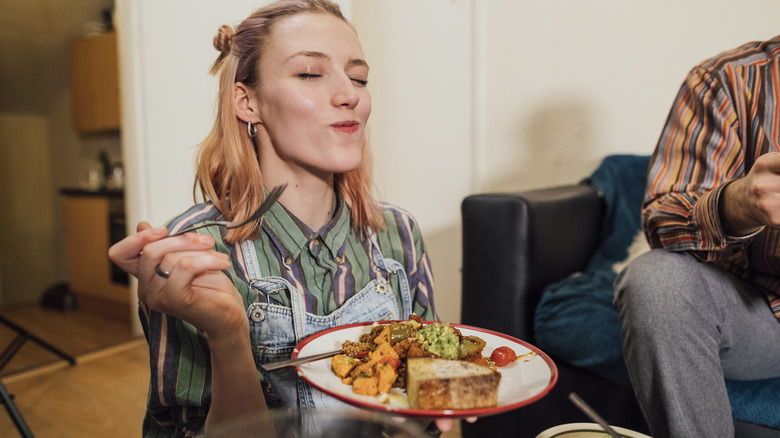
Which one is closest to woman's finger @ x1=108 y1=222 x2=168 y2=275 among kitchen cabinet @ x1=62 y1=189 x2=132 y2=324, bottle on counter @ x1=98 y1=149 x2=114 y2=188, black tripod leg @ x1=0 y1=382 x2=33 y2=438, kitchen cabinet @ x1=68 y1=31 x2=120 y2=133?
black tripod leg @ x1=0 y1=382 x2=33 y2=438

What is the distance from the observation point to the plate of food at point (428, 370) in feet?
1.76

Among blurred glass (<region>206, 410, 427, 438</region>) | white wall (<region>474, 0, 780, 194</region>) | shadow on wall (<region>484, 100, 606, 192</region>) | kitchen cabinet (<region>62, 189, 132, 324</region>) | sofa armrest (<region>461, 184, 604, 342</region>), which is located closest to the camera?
blurred glass (<region>206, 410, 427, 438</region>)

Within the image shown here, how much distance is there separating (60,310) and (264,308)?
3752 mm

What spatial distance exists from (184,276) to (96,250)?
12.1 ft

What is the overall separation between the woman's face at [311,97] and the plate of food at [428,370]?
31 cm

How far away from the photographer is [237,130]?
0.96 metres

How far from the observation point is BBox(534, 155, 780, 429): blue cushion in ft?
3.64

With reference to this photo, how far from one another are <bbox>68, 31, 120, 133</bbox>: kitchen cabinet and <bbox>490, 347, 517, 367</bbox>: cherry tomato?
12.5 ft

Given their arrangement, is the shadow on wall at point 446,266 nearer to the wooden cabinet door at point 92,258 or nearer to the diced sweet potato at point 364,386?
the diced sweet potato at point 364,386

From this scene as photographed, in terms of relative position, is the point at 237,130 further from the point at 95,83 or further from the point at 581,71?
the point at 95,83

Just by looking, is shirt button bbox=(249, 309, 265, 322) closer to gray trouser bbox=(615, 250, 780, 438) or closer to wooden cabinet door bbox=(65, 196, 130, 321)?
gray trouser bbox=(615, 250, 780, 438)

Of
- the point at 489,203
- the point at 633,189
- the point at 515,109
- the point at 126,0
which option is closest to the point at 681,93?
the point at 489,203

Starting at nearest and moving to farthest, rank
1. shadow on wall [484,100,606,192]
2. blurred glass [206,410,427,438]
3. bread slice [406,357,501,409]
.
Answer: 1. blurred glass [206,410,427,438]
2. bread slice [406,357,501,409]
3. shadow on wall [484,100,606,192]

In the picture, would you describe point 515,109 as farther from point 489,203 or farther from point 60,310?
point 60,310
